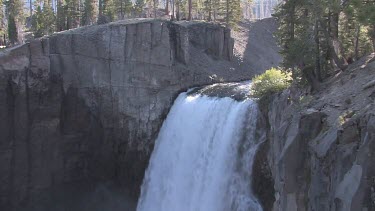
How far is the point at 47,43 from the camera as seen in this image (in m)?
30.1

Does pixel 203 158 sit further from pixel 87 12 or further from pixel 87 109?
pixel 87 12

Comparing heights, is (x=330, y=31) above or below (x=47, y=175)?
above

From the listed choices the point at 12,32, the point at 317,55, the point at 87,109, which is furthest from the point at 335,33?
the point at 12,32

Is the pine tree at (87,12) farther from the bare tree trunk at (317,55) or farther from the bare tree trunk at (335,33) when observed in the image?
the bare tree trunk at (317,55)

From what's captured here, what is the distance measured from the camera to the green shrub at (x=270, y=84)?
22483mm

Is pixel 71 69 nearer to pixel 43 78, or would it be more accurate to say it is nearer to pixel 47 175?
pixel 43 78

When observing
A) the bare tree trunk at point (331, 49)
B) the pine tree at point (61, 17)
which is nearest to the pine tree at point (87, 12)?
the pine tree at point (61, 17)

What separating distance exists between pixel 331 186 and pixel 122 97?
20.8 metres

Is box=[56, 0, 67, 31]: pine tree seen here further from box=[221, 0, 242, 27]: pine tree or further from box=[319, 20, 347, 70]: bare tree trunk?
box=[319, 20, 347, 70]: bare tree trunk

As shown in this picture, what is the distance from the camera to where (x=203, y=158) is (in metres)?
25.0

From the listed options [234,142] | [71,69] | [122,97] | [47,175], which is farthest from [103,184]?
[234,142]

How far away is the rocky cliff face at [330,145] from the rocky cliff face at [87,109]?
1340cm

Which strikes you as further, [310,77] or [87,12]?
[87,12]

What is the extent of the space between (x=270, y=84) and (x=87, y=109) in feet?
46.8
